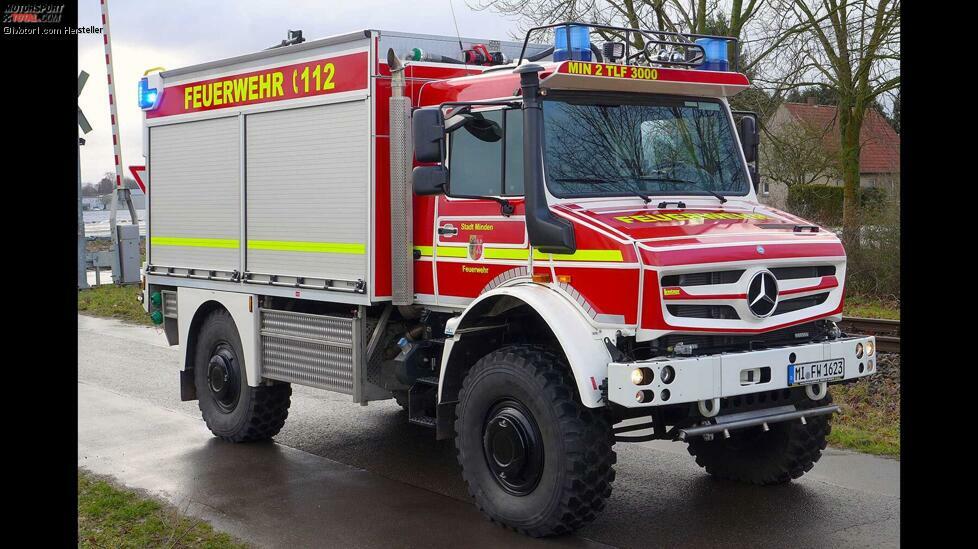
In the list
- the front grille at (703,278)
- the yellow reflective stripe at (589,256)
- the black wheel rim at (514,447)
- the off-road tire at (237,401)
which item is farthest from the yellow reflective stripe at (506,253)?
the off-road tire at (237,401)

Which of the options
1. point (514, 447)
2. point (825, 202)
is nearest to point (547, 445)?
point (514, 447)

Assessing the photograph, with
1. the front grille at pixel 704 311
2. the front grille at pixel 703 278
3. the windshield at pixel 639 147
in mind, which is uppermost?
the windshield at pixel 639 147

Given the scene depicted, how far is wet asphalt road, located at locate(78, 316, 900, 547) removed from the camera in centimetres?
646

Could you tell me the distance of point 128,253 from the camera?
2273 cm

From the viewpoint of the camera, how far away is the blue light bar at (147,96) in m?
10.1

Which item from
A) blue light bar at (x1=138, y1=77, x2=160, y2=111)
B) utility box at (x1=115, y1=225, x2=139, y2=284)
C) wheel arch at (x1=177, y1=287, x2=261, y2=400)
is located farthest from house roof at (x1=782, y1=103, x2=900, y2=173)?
wheel arch at (x1=177, y1=287, x2=261, y2=400)

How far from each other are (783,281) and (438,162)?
225 centimetres

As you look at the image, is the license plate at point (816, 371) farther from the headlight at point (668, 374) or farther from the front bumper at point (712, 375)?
the headlight at point (668, 374)

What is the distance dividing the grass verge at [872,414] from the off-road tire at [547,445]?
122 inches

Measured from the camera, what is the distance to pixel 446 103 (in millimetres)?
6949

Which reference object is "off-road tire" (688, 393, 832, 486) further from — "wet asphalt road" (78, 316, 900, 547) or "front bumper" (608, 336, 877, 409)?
"front bumper" (608, 336, 877, 409)

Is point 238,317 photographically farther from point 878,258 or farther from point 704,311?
point 878,258
